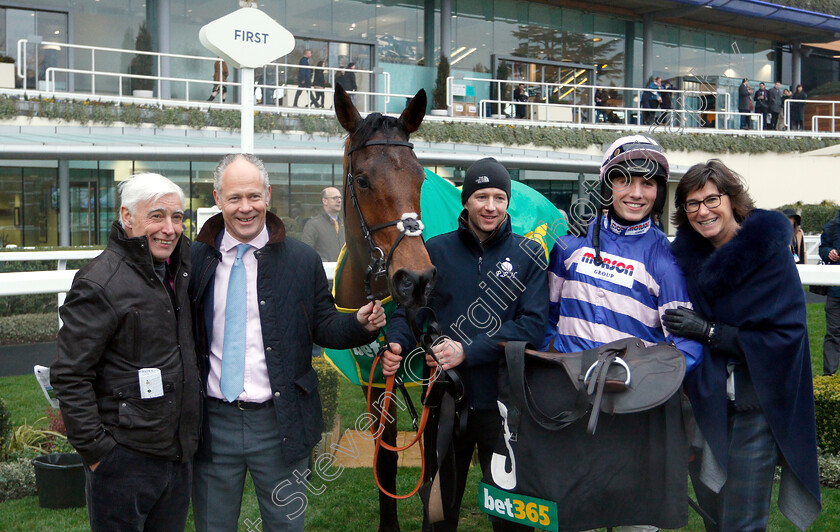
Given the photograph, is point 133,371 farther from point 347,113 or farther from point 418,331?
point 347,113

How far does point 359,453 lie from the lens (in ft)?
15.0

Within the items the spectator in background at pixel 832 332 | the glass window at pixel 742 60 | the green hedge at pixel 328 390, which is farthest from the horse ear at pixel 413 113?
the glass window at pixel 742 60

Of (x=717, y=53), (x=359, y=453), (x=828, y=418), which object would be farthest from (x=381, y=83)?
(x=828, y=418)

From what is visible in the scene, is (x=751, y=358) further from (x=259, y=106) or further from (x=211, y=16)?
(x=211, y=16)

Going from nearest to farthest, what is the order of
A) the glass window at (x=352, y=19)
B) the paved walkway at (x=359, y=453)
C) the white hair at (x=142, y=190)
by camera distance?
1. the white hair at (x=142, y=190)
2. the paved walkway at (x=359, y=453)
3. the glass window at (x=352, y=19)

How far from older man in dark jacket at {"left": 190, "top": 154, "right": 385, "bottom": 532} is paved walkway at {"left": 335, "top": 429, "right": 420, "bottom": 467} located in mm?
1919

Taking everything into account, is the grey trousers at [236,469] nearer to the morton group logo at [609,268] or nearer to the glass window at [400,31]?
the morton group logo at [609,268]

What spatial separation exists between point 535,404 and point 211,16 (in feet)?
60.7

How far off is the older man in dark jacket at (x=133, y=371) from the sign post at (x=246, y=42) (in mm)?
1806

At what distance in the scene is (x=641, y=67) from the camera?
25.2m

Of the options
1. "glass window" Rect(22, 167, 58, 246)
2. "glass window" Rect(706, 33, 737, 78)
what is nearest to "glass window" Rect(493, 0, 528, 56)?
"glass window" Rect(706, 33, 737, 78)

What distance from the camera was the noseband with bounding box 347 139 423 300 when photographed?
2.48m

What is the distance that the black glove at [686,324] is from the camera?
7.37 ft

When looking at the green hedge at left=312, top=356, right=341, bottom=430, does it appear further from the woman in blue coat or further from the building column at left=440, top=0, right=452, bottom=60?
the building column at left=440, top=0, right=452, bottom=60
